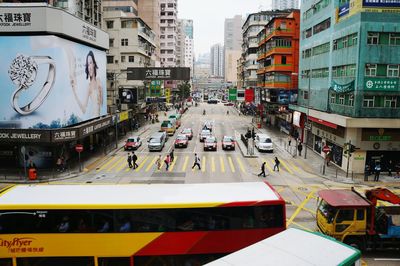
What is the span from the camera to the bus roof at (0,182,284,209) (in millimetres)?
14289

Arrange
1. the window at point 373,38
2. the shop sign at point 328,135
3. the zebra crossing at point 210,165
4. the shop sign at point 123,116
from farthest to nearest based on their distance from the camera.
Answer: the shop sign at point 123,116
the shop sign at point 328,135
the zebra crossing at point 210,165
the window at point 373,38

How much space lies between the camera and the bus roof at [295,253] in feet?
33.7

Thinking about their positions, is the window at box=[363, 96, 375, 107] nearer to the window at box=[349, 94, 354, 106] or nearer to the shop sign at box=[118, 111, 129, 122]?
the window at box=[349, 94, 354, 106]

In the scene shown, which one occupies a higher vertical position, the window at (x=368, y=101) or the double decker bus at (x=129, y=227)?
the window at (x=368, y=101)

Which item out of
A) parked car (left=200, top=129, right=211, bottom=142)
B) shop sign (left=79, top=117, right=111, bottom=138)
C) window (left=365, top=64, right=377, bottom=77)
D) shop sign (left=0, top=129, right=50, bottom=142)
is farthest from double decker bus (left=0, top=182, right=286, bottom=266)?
parked car (left=200, top=129, right=211, bottom=142)

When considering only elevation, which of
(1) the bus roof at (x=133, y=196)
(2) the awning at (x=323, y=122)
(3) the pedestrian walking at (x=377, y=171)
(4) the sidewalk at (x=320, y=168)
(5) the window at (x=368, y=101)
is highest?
(5) the window at (x=368, y=101)

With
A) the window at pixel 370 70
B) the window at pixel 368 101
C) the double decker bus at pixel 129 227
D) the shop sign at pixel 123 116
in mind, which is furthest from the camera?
the shop sign at pixel 123 116

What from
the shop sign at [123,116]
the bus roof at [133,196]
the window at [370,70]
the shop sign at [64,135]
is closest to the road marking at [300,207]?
the bus roof at [133,196]

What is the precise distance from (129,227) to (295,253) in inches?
252

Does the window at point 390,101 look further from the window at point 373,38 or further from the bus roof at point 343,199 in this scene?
the bus roof at point 343,199

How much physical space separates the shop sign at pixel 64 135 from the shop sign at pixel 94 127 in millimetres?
833

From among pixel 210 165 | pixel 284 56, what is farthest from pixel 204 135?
pixel 284 56

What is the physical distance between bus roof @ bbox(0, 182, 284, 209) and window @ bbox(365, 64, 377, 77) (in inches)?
887

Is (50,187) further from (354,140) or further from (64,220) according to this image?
(354,140)
